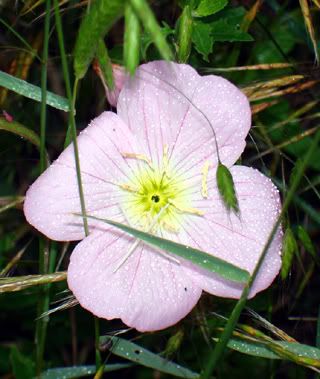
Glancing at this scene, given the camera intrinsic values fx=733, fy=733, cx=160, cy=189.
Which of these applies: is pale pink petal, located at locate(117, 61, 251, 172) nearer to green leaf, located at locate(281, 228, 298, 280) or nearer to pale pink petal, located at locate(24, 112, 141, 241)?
pale pink petal, located at locate(24, 112, 141, 241)

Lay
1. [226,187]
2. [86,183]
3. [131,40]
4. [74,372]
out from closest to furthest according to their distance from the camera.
→ [131,40]
[226,187]
[86,183]
[74,372]

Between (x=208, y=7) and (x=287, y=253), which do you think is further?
(x=208, y=7)

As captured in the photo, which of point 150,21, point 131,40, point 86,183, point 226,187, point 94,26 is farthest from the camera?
point 86,183

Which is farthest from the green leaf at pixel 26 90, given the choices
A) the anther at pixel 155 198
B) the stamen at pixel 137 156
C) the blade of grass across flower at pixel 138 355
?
the blade of grass across flower at pixel 138 355

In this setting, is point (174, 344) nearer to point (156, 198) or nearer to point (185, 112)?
point (156, 198)

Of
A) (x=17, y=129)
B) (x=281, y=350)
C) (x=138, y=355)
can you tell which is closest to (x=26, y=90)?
(x=17, y=129)

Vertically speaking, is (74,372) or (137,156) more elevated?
(137,156)

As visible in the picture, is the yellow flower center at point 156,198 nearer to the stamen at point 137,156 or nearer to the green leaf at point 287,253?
the stamen at point 137,156

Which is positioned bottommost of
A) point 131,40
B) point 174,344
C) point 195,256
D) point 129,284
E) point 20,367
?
point 20,367

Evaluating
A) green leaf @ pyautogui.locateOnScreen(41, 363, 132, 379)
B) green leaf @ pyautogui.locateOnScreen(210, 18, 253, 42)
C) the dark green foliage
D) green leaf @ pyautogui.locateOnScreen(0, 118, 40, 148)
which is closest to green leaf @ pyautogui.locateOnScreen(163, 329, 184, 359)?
the dark green foliage

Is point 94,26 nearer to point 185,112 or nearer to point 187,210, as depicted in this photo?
point 185,112
